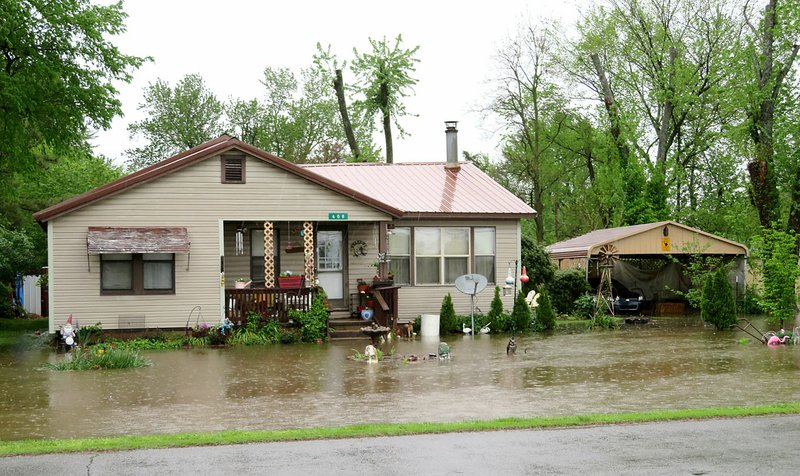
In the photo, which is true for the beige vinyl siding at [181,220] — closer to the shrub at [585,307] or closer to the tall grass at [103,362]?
the tall grass at [103,362]

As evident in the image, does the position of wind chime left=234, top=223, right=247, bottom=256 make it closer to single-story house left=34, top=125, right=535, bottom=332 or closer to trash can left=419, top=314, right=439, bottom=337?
single-story house left=34, top=125, right=535, bottom=332

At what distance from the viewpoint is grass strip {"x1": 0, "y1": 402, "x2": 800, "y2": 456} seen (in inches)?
365

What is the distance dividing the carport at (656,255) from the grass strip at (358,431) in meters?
16.8

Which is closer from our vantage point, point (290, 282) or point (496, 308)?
point (290, 282)

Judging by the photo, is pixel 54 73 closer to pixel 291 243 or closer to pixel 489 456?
pixel 291 243

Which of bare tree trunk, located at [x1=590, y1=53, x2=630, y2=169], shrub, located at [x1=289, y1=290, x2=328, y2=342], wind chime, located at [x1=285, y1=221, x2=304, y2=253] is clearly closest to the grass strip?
shrub, located at [x1=289, y1=290, x2=328, y2=342]

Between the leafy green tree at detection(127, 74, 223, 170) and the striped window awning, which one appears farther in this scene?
the leafy green tree at detection(127, 74, 223, 170)

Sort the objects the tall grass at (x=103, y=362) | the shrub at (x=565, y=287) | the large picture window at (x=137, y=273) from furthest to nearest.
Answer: the shrub at (x=565, y=287)
the large picture window at (x=137, y=273)
the tall grass at (x=103, y=362)

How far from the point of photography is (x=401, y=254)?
25328 mm

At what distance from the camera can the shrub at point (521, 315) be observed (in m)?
24.5

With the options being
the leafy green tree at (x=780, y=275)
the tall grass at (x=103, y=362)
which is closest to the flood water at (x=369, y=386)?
the tall grass at (x=103, y=362)

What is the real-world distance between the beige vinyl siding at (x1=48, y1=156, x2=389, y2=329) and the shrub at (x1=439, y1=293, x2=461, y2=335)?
12.5 feet

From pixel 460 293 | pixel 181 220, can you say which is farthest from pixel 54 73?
pixel 460 293

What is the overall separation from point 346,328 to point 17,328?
37.2 ft
